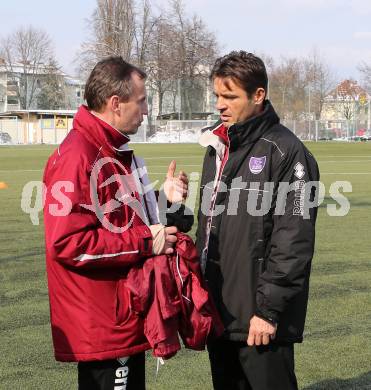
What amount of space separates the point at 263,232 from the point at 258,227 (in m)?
0.03

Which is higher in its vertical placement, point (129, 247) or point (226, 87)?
point (226, 87)

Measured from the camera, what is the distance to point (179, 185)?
11.4 feet

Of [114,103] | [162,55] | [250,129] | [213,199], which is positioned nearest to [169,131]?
[162,55]

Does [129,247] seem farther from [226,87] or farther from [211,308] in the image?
[226,87]

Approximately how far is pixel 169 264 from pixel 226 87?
2.85 feet

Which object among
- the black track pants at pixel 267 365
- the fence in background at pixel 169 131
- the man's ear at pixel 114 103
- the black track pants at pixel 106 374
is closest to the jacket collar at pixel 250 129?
the man's ear at pixel 114 103

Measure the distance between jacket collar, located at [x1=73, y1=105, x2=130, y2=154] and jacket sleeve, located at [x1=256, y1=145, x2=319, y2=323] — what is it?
738mm

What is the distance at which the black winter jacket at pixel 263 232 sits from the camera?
328 centimetres

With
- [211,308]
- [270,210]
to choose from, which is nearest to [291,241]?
[270,210]

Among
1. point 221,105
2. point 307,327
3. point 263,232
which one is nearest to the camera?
point 263,232

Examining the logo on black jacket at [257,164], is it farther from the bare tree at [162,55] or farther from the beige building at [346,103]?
the beige building at [346,103]

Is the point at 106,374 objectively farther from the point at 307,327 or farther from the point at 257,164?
the point at 307,327

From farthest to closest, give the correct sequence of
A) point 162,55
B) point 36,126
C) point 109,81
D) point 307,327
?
point 36,126 < point 162,55 < point 307,327 < point 109,81

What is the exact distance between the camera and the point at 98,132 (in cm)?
320
